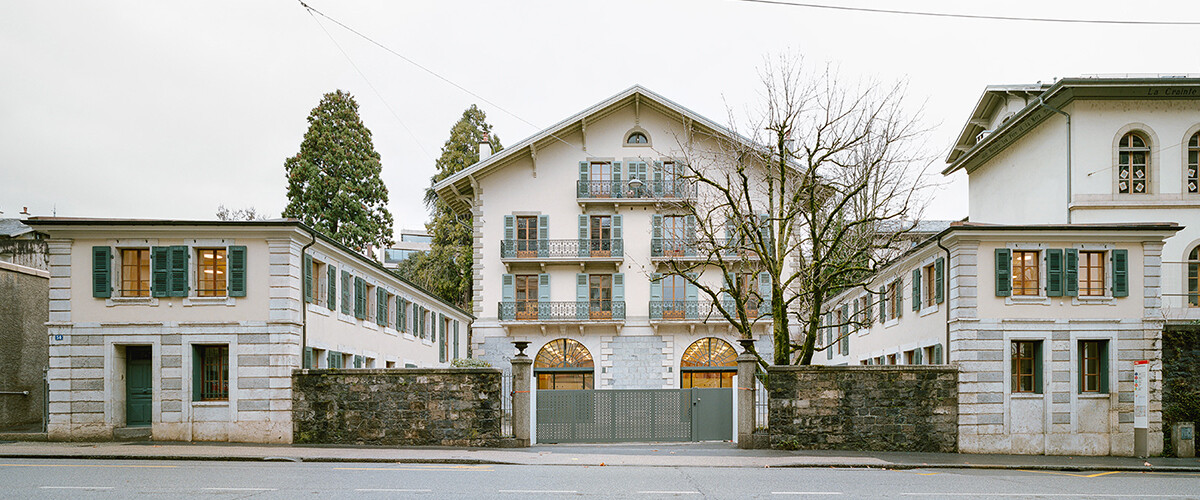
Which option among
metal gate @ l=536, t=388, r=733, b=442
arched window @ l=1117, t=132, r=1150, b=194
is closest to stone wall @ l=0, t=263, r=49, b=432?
metal gate @ l=536, t=388, r=733, b=442

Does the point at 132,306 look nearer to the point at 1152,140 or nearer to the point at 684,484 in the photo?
the point at 684,484

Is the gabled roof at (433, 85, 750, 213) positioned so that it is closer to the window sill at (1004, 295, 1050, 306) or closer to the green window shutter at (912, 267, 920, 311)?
the green window shutter at (912, 267, 920, 311)

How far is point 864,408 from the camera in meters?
22.0

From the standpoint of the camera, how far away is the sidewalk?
1886 centimetres

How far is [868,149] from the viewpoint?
89.9 ft

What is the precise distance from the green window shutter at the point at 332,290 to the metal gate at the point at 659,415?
280 inches

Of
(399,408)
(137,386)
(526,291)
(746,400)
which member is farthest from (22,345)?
(746,400)

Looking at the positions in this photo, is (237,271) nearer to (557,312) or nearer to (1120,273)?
(557,312)

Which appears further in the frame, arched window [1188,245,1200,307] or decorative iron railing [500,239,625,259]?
decorative iron railing [500,239,625,259]

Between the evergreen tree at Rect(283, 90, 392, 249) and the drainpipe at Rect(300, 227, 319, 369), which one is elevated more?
the evergreen tree at Rect(283, 90, 392, 249)

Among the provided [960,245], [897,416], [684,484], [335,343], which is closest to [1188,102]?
[960,245]

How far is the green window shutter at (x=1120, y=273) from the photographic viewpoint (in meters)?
22.3

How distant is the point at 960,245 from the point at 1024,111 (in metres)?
10.7

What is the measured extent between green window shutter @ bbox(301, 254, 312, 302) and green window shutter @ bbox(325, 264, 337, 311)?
1526 mm
